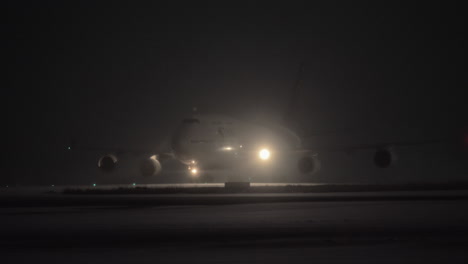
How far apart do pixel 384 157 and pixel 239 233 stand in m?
47.4

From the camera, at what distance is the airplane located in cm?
6731

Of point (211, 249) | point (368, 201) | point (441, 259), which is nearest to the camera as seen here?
point (441, 259)

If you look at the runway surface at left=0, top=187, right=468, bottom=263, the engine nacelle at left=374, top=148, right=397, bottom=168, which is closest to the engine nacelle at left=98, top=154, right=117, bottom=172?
the engine nacelle at left=374, top=148, right=397, bottom=168

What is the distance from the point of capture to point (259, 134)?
7675 centimetres

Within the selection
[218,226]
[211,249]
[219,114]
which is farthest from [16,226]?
[219,114]

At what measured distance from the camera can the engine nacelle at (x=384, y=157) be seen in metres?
66.3

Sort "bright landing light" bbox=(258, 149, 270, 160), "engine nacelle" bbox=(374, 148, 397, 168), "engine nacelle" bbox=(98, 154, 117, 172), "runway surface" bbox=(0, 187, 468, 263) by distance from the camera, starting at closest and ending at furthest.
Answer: "runway surface" bbox=(0, 187, 468, 263) → "engine nacelle" bbox=(374, 148, 397, 168) → "engine nacelle" bbox=(98, 154, 117, 172) → "bright landing light" bbox=(258, 149, 270, 160)

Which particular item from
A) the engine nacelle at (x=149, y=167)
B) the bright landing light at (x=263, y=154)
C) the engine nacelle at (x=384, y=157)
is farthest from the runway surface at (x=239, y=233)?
the bright landing light at (x=263, y=154)

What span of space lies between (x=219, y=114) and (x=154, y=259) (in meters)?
56.8

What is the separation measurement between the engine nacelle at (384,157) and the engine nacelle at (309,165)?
5.92m

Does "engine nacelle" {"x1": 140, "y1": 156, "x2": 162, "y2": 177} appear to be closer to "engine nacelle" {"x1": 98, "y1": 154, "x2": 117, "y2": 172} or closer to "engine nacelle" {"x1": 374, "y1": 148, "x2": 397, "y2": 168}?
"engine nacelle" {"x1": 98, "y1": 154, "x2": 117, "y2": 172}

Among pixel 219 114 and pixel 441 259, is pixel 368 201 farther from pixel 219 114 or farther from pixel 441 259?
pixel 219 114

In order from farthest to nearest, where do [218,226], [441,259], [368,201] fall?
[368,201] → [218,226] → [441,259]

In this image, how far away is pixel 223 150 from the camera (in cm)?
6994
